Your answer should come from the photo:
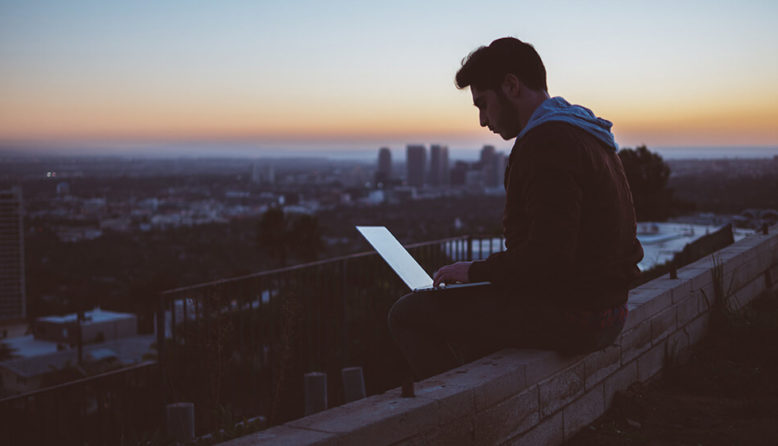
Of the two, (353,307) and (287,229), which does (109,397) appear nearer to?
(353,307)

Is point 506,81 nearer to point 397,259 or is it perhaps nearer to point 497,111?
point 497,111

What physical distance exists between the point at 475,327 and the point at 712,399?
1.76 meters

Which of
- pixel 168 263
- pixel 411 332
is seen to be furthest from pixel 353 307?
pixel 168 263

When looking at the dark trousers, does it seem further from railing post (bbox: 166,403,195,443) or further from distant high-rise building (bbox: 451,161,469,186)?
distant high-rise building (bbox: 451,161,469,186)

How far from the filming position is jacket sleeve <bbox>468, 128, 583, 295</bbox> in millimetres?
2203

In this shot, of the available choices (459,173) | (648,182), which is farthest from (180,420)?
(459,173)

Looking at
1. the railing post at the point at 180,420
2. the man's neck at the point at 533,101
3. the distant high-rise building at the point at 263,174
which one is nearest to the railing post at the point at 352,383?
the railing post at the point at 180,420

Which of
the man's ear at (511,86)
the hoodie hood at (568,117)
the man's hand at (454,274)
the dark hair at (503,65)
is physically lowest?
the man's hand at (454,274)

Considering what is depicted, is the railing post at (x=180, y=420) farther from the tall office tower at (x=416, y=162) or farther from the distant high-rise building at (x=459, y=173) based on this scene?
the tall office tower at (x=416, y=162)

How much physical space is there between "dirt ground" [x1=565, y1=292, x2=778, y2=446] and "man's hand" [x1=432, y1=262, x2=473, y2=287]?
100 centimetres

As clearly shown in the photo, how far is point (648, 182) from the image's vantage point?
2784cm

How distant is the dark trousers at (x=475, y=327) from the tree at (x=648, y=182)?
78.1 ft

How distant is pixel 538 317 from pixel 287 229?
42.6 meters

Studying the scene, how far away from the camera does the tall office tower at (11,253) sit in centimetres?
5612
